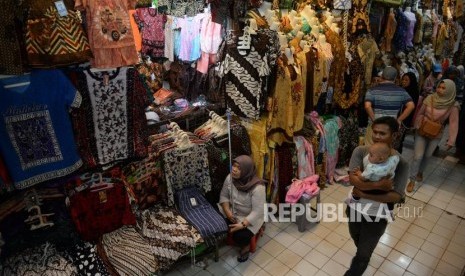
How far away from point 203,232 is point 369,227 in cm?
148

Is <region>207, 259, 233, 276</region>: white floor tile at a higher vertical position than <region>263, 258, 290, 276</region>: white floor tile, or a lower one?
higher

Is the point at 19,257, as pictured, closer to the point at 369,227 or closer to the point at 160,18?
the point at 369,227

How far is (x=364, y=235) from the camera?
270cm

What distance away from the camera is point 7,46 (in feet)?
7.13

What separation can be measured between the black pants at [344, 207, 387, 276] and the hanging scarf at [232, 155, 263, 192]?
3.35 ft

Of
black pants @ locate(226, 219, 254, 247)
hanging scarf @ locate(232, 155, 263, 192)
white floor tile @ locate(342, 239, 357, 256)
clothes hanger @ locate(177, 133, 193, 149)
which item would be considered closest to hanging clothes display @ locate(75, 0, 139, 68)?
clothes hanger @ locate(177, 133, 193, 149)

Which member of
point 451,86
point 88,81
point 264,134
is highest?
point 88,81

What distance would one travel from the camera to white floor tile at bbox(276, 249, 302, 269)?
345 centimetres

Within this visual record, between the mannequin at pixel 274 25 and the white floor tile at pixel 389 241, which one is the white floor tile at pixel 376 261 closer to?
the white floor tile at pixel 389 241

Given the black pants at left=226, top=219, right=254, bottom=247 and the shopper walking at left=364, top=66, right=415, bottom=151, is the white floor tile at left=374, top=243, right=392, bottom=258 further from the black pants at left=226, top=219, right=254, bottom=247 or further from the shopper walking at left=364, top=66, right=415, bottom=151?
the shopper walking at left=364, top=66, right=415, bottom=151

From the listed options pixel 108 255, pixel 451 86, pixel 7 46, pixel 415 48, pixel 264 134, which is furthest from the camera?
pixel 415 48

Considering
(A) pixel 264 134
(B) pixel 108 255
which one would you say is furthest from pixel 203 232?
(A) pixel 264 134

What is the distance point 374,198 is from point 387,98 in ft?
7.06

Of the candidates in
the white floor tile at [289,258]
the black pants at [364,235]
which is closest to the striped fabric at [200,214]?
the white floor tile at [289,258]
